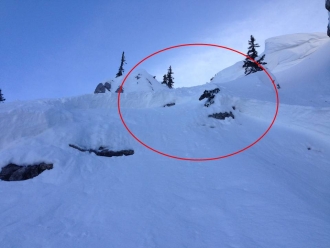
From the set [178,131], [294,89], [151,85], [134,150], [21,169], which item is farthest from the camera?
[151,85]

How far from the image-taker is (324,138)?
12766mm

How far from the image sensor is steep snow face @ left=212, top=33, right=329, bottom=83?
126 ft

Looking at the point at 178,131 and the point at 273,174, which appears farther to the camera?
the point at 178,131

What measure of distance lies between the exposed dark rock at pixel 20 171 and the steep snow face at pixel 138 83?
93.7 feet

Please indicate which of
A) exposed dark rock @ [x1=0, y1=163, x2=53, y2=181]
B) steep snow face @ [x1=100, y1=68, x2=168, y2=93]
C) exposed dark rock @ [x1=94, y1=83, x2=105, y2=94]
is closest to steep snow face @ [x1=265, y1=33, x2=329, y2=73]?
steep snow face @ [x1=100, y1=68, x2=168, y2=93]

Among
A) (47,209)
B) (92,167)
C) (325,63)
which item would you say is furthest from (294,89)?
(47,209)

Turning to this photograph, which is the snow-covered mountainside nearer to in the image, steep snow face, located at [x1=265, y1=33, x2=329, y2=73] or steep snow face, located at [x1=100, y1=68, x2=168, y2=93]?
steep snow face, located at [x1=100, y1=68, x2=168, y2=93]

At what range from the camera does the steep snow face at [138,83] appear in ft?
124

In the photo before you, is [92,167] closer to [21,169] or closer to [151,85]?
[21,169]

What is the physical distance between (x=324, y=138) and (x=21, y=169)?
16.6 m

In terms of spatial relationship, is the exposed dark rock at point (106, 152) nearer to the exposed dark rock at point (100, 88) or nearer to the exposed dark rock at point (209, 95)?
the exposed dark rock at point (209, 95)

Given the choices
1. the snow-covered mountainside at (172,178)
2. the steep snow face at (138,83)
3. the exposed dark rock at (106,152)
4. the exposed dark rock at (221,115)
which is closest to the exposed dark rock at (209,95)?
the snow-covered mountainside at (172,178)

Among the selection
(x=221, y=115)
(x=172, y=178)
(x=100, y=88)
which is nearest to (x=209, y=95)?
(x=221, y=115)

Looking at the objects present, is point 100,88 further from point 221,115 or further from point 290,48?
point 290,48
